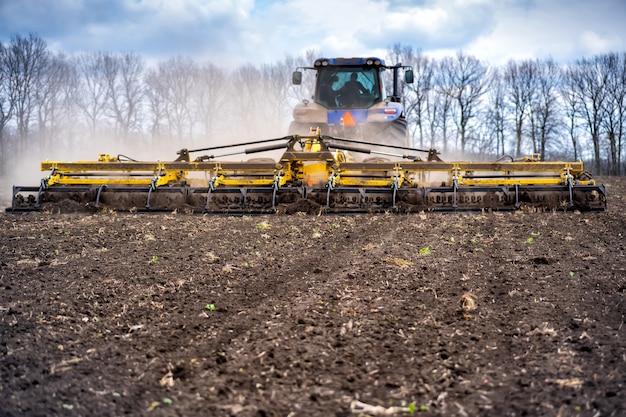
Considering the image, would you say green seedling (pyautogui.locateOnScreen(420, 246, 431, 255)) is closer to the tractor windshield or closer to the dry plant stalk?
the dry plant stalk

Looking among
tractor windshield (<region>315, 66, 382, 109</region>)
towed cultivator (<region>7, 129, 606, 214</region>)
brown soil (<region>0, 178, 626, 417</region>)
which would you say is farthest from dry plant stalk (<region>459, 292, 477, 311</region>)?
tractor windshield (<region>315, 66, 382, 109</region>)

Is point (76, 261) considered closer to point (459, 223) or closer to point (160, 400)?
point (160, 400)

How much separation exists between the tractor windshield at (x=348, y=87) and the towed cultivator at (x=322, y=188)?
9.26ft

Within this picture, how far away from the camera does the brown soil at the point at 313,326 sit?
258 cm

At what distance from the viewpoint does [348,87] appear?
12.3 meters

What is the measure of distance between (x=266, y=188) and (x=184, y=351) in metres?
→ 5.97

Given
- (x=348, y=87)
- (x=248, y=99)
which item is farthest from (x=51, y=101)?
(x=348, y=87)

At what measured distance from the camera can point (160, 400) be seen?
8.43ft

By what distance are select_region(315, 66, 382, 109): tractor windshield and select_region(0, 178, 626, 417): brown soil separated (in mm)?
6276

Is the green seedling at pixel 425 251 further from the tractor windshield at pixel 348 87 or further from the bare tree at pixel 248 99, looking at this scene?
the bare tree at pixel 248 99

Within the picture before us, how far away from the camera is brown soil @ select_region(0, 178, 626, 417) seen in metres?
2.58

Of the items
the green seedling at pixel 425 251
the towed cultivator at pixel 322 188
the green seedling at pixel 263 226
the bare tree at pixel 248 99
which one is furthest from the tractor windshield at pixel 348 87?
the bare tree at pixel 248 99

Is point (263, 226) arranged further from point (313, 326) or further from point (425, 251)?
point (313, 326)

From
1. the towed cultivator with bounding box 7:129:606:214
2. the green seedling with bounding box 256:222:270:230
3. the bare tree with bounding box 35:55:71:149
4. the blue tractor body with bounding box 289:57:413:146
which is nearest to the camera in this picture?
the green seedling with bounding box 256:222:270:230
